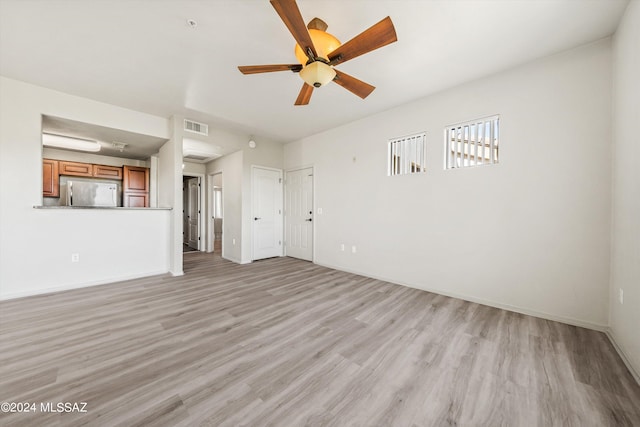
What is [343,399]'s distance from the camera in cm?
143

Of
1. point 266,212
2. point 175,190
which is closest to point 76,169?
point 175,190

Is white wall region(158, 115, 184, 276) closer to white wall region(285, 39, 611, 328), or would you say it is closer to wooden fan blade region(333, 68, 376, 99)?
wooden fan blade region(333, 68, 376, 99)

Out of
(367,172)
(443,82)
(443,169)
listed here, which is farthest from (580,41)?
(367,172)

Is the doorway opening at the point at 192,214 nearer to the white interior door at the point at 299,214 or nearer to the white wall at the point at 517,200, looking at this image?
the white interior door at the point at 299,214

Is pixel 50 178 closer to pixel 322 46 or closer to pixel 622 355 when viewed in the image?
pixel 322 46

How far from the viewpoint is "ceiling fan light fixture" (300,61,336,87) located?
1.80m

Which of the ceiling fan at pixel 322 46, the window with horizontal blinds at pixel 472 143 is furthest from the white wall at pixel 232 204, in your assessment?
the window with horizontal blinds at pixel 472 143

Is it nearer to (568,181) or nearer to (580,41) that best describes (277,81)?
(580,41)

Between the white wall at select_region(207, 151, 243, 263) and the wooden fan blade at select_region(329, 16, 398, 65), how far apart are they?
12.2 ft

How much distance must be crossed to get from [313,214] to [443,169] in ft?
8.84

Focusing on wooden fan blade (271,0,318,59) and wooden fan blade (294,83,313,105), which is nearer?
wooden fan blade (271,0,318,59)

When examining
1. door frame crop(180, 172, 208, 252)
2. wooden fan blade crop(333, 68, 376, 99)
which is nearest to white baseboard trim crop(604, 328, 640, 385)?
wooden fan blade crop(333, 68, 376, 99)

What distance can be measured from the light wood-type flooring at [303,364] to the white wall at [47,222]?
435mm

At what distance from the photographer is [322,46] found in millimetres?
1820
